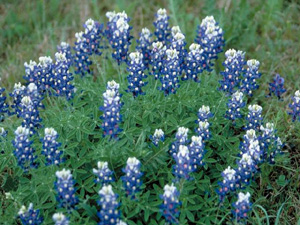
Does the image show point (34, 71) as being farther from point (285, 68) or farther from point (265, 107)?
point (285, 68)

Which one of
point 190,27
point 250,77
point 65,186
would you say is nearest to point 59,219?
point 65,186

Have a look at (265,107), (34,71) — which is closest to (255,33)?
(265,107)

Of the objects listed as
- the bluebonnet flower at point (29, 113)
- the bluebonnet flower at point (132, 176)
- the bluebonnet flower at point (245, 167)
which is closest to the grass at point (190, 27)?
the bluebonnet flower at point (245, 167)

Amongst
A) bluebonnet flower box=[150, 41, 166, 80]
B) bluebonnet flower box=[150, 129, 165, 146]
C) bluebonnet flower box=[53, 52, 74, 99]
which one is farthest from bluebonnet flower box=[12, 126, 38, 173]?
bluebonnet flower box=[150, 41, 166, 80]

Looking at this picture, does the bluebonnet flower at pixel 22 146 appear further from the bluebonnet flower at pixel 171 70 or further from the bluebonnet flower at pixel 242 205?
the bluebonnet flower at pixel 242 205

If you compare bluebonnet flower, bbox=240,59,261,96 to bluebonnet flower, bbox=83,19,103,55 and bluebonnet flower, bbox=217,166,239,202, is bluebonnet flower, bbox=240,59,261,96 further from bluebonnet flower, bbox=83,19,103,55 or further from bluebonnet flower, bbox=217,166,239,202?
bluebonnet flower, bbox=83,19,103,55
